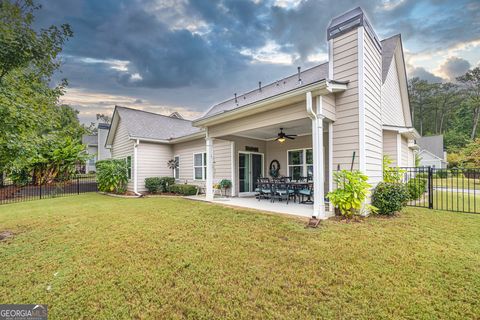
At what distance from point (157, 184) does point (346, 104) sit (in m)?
10.1

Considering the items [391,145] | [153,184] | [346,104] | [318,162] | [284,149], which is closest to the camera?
[318,162]

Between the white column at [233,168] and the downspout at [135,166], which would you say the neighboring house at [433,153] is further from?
the downspout at [135,166]

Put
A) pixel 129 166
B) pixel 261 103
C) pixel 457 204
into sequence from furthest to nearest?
pixel 129 166 < pixel 457 204 < pixel 261 103

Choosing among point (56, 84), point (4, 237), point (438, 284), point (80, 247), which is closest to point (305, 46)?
point (56, 84)

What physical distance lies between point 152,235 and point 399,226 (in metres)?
5.35

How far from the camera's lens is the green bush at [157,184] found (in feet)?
38.5

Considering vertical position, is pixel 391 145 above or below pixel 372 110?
below

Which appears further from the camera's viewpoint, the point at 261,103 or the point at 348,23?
the point at 261,103

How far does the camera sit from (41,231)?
4988 millimetres

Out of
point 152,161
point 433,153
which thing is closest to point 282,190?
point 152,161

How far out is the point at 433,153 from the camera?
2952 cm

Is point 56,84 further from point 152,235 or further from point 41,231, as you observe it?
point 152,235

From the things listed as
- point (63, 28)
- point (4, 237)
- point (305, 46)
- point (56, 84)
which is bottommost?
point (4, 237)

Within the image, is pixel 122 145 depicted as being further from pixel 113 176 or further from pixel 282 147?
pixel 282 147
